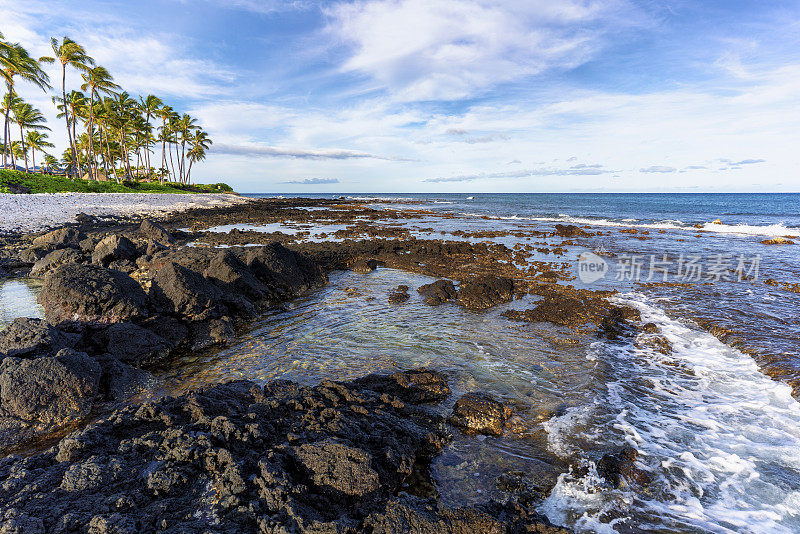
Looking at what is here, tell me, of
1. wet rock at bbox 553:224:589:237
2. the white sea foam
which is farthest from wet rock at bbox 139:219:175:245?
wet rock at bbox 553:224:589:237

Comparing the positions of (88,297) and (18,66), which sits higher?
(18,66)

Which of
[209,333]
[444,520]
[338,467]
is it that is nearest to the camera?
[444,520]

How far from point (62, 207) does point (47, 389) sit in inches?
1532

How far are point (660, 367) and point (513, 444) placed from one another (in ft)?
17.0

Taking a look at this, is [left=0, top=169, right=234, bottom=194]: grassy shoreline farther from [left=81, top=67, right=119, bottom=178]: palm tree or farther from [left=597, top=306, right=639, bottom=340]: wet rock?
[left=597, top=306, right=639, bottom=340]: wet rock

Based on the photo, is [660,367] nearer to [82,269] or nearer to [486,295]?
[486,295]

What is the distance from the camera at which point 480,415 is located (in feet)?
19.1

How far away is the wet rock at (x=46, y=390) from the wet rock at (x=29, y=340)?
0.49 m

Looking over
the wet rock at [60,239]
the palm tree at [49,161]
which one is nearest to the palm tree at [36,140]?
the palm tree at [49,161]

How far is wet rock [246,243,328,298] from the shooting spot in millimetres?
13602

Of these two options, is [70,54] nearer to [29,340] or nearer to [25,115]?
[25,115]

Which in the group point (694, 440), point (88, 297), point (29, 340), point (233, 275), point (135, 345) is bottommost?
point (694, 440)

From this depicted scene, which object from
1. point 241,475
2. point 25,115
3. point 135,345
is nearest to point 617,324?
point 241,475

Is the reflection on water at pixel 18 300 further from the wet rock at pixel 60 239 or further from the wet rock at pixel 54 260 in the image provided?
the wet rock at pixel 60 239
